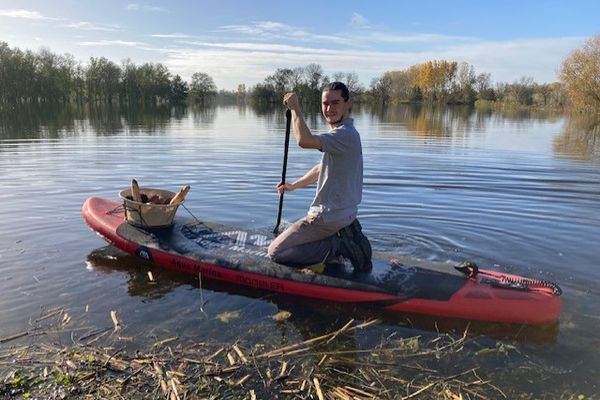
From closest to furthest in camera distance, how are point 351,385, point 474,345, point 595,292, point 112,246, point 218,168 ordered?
point 351,385 → point 474,345 → point 595,292 → point 112,246 → point 218,168

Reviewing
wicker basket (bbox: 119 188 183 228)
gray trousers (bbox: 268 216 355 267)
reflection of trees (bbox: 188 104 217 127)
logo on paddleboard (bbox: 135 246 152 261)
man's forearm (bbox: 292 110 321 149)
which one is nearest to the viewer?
man's forearm (bbox: 292 110 321 149)

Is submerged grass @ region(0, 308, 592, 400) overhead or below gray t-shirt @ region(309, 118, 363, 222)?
below

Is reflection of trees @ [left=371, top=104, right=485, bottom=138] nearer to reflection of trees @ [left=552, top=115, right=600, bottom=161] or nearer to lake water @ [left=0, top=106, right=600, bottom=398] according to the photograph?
reflection of trees @ [left=552, top=115, right=600, bottom=161]

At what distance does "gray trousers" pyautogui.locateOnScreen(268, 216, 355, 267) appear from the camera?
5.50 meters

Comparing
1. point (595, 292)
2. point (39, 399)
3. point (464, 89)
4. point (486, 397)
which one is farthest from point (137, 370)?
point (464, 89)

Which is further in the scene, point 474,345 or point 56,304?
point 56,304

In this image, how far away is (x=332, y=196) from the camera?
5.34m

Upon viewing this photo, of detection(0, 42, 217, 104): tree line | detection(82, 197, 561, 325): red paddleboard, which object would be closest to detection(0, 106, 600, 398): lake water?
detection(82, 197, 561, 325): red paddleboard

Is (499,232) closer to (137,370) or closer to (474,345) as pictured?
(474,345)

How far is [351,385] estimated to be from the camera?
13.3ft

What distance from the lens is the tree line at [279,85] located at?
55.6m

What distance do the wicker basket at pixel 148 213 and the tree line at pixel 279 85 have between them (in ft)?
134

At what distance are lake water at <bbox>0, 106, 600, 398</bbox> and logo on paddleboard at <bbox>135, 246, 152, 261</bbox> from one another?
0.22 meters

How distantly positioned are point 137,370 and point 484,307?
3605 millimetres
